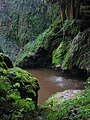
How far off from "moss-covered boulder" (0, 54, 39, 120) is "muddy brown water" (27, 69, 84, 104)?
621cm

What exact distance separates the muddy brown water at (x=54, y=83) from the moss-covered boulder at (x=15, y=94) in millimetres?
6214

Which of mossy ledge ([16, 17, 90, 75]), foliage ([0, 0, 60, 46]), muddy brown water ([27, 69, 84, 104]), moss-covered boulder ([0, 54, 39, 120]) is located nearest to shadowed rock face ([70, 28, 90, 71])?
mossy ledge ([16, 17, 90, 75])

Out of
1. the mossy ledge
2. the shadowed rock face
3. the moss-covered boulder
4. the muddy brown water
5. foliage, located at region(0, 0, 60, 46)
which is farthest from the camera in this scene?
foliage, located at region(0, 0, 60, 46)

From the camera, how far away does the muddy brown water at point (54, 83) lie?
44.3 ft

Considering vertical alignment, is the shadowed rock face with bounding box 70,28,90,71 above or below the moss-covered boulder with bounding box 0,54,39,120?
below

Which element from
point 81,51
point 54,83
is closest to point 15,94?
point 54,83

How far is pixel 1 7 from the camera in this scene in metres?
36.3

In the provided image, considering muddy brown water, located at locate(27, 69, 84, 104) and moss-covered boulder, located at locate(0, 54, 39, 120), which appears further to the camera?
muddy brown water, located at locate(27, 69, 84, 104)

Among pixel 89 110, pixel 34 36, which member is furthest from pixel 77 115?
pixel 34 36

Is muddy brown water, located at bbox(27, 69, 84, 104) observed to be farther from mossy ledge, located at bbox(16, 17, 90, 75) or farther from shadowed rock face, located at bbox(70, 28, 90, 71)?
shadowed rock face, located at bbox(70, 28, 90, 71)

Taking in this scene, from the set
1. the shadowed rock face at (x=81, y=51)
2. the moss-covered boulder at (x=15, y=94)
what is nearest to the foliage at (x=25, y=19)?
the shadowed rock face at (x=81, y=51)

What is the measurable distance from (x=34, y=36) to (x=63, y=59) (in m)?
12.1

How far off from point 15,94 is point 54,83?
34.7 feet

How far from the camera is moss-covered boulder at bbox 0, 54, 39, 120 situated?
4598mm
